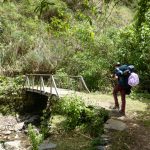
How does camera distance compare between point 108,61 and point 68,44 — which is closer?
point 108,61

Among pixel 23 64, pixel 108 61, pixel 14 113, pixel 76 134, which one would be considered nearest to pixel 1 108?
pixel 14 113

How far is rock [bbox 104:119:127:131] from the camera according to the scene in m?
9.15

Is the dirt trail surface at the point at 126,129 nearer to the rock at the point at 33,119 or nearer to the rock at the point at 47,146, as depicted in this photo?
the rock at the point at 33,119

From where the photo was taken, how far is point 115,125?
9.35 meters

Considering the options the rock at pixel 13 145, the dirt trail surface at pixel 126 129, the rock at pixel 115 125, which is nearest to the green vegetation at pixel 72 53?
the dirt trail surface at pixel 126 129

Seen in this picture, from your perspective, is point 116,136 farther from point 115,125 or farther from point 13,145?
point 13,145

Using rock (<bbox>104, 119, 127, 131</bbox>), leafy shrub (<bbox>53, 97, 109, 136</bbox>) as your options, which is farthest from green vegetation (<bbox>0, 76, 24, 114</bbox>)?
rock (<bbox>104, 119, 127, 131</bbox>)

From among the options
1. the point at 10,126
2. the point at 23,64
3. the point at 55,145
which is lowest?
the point at 10,126

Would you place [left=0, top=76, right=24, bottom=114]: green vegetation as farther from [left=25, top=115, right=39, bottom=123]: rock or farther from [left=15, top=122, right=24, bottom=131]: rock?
[left=15, top=122, right=24, bottom=131]: rock

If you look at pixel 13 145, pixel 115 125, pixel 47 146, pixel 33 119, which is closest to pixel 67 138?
pixel 47 146

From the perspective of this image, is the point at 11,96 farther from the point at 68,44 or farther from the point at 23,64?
the point at 68,44

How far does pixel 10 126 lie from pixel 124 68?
20.3 feet

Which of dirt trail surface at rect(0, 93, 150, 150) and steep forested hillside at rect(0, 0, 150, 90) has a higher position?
steep forested hillside at rect(0, 0, 150, 90)

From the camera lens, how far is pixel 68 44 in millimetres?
20547
